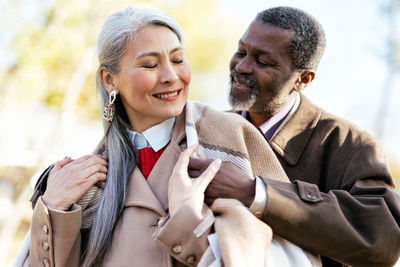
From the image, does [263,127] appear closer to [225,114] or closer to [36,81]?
[225,114]

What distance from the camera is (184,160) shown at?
6.91 ft

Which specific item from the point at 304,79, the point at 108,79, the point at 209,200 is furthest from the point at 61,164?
the point at 304,79

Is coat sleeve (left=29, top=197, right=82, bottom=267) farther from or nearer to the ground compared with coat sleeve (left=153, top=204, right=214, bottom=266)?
nearer to the ground

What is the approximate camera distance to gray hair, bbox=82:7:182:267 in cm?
217

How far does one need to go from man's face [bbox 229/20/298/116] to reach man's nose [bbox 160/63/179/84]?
836 millimetres

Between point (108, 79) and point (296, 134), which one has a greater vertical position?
point (108, 79)

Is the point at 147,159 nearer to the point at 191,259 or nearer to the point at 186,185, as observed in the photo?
the point at 186,185

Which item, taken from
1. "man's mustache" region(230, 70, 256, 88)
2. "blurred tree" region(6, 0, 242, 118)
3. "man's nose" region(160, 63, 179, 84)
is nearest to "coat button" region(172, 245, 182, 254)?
"man's nose" region(160, 63, 179, 84)

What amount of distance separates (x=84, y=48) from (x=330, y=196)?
8.87 meters

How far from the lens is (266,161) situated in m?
2.26

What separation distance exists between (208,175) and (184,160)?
0.13 meters

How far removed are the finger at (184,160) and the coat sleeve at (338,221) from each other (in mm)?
339

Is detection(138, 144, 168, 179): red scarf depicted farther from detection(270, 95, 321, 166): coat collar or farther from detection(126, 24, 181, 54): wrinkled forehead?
detection(270, 95, 321, 166): coat collar

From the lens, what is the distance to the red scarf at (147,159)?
2348mm
